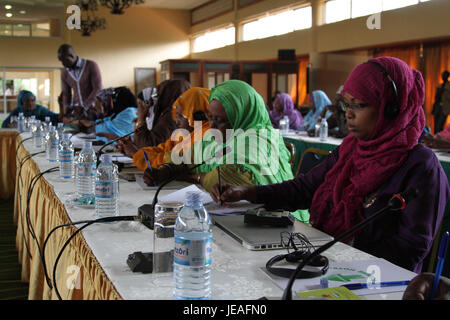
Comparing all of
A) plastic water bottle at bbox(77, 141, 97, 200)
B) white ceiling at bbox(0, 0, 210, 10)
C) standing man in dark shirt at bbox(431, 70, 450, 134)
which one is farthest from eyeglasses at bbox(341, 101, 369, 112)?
white ceiling at bbox(0, 0, 210, 10)

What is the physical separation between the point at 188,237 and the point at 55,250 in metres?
0.99

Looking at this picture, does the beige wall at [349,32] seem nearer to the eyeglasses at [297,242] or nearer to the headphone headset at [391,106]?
the headphone headset at [391,106]

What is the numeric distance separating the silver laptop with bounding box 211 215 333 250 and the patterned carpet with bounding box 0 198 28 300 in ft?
5.16

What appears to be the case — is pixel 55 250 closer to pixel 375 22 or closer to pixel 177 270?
pixel 177 270

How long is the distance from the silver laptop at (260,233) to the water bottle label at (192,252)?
354 millimetres

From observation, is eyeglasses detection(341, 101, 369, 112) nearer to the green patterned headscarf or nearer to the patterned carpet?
the green patterned headscarf

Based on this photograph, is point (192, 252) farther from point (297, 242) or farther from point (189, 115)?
point (189, 115)

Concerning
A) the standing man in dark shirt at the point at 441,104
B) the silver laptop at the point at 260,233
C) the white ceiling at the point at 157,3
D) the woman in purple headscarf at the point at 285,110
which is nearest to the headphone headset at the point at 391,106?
the silver laptop at the point at 260,233

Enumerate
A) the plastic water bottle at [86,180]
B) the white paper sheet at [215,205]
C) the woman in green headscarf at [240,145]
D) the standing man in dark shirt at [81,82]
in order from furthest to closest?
1. the standing man in dark shirt at [81,82]
2. the woman in green headscarf at [240,145]
3. the plastic water bottle at [86,180]
4. the white paper sheet at [215,205]

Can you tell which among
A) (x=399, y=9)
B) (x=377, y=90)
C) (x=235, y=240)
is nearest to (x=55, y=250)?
(x=235, y=240)

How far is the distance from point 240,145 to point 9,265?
182 cm

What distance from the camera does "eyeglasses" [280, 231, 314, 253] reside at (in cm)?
117

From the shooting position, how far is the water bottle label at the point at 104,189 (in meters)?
1.44

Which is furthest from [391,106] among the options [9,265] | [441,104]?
[441,104]
